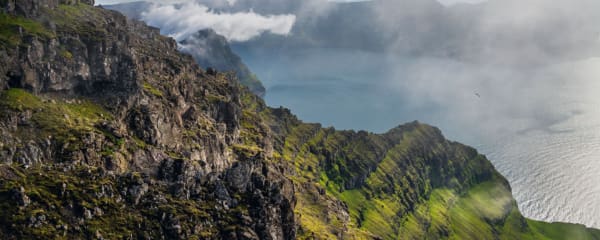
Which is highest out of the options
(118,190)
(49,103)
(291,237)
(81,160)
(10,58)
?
(10,58)

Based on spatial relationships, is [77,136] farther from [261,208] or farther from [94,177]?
[261,208]

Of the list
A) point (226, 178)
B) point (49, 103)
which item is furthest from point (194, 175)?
point (49, 103)

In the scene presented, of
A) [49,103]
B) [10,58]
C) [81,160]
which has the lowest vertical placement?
[81,160]

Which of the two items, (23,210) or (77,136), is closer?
(23,210)

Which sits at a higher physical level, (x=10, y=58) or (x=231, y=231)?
(x=10, y=58)

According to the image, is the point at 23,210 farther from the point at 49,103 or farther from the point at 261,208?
the point at 49,103

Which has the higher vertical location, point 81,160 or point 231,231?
point 81,160

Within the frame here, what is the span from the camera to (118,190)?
403ft

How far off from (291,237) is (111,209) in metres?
43.2

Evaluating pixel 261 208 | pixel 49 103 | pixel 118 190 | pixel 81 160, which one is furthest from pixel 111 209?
pixel 49 103

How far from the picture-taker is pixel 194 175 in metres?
141

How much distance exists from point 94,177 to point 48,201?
12307 millimetres

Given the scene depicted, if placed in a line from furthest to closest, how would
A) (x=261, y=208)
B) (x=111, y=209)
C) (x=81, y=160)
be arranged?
1. (x=81, y=160)
2. (x=261, y=208)
3. (x=111, y=209)

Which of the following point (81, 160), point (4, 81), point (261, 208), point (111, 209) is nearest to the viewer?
point (111, 209)
